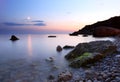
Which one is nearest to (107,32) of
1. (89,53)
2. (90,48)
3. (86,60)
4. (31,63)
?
(90,48)

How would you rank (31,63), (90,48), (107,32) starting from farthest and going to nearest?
(107,32) < (90,48) < (31,63)

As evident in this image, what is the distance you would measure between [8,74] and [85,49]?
7508mm

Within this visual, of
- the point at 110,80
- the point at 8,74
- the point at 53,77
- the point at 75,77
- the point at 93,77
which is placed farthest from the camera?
the point at 8,74

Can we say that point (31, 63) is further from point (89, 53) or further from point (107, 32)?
point (107, 32)

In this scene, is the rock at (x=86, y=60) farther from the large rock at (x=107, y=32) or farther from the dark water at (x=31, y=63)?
the large rock at (x=107, y=32)

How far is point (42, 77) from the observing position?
9.97 metres

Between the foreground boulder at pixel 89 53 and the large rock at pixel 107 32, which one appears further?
the large rock at pixel 107 32

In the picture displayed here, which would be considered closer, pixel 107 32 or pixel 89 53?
pixel 89 53

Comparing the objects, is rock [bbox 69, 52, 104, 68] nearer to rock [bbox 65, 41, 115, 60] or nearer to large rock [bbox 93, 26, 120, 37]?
rock [bbox 65, 41, 115, 60]

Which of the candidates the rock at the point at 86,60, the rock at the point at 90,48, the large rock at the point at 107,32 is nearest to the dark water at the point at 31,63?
the rock at the point at 86,60

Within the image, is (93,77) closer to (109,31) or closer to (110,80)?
(110,80)

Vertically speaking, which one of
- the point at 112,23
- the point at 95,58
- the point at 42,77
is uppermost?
the point at 112,23

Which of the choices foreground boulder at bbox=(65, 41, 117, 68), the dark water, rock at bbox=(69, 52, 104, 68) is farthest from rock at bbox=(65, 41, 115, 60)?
rock at bbox=(69, 52, 104, 68)

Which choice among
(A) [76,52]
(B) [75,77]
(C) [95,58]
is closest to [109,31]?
(A) [76,52]
